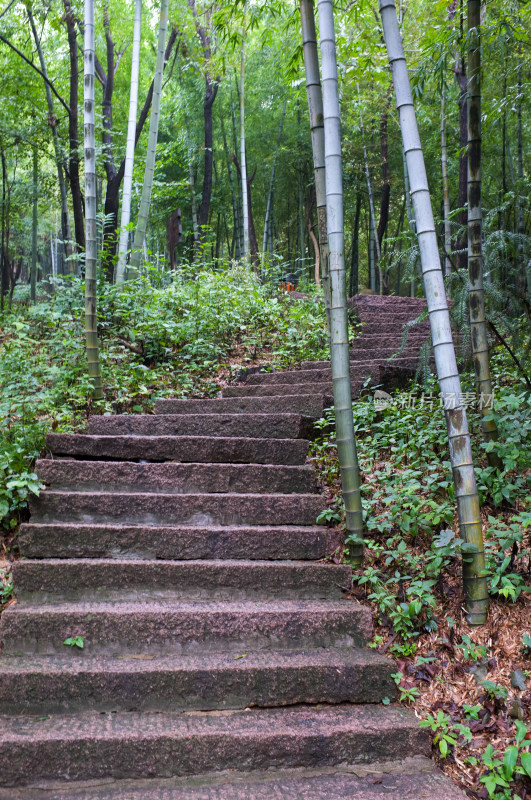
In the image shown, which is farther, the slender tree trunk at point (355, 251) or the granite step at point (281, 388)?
the slender tree trunk at point (355, 251)

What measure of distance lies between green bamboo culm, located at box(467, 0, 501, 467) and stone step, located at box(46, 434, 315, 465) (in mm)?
1197

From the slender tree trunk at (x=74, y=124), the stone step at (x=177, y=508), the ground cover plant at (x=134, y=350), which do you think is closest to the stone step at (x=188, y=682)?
the stone step at (x=177, y=508)

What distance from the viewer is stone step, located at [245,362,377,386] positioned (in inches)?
183

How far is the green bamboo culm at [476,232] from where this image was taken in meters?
2.85

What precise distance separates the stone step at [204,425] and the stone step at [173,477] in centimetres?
53

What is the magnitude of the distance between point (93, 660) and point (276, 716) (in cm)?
81

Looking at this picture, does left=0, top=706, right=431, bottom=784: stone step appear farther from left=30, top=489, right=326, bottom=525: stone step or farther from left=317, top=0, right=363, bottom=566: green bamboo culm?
left=30, top=489, right=326, bottom=525: stone step

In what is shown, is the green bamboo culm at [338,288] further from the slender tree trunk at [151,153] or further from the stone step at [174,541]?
the slender tree trunk at [151,153]

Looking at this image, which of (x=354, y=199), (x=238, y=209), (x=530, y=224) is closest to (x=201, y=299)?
(x=530, y=224)

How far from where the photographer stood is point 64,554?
2.61m

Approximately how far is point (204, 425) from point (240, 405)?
1.90 ft

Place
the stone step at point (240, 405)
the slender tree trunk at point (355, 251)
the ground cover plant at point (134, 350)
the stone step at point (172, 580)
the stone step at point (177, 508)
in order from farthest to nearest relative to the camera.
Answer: the slender tree trunk at point (355, 251)
the stone step at point (240, 405)
the ground cover plant at point (134, 350)
the stone step at point (177, 508)
the stone step at point (172, 580)

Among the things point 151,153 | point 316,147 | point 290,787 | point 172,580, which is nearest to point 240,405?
point 172,580

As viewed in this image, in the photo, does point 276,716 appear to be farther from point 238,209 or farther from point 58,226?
point 58,226
